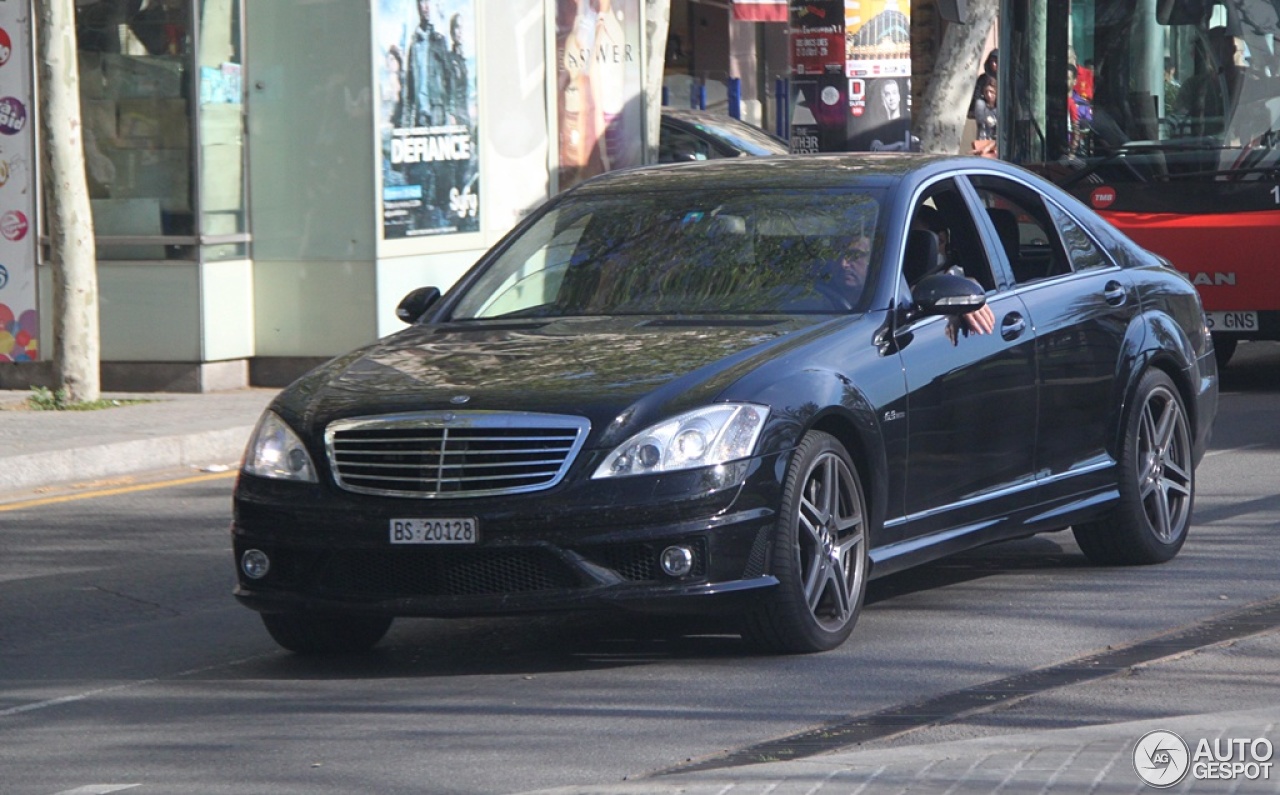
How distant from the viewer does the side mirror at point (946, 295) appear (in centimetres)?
735

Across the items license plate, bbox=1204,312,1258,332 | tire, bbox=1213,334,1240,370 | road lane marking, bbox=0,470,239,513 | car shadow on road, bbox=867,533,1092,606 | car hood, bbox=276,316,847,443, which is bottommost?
car shadow on road, bbox=867,533,1092,606

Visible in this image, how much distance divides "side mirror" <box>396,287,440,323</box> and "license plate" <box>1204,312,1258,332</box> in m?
8.12

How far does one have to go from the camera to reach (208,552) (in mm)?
9477

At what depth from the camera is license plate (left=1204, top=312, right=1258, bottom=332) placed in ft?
49.0

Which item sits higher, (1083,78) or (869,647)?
(1083,78)

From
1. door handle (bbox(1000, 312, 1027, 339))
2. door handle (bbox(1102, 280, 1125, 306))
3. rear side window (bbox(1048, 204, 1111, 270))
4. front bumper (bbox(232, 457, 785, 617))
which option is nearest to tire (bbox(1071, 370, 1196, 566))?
door handle (bbox(1102, 280, 1125, 306))

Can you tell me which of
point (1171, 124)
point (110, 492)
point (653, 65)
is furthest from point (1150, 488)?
point (653, 65)

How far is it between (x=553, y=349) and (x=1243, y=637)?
2.39m

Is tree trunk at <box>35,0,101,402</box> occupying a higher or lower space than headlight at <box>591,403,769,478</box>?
higher

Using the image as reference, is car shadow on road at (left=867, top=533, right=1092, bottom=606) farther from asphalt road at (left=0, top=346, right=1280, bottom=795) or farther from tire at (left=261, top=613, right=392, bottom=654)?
tire at (left=261, top=613, right=392, bottom=654)

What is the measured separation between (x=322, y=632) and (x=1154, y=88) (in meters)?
10.0

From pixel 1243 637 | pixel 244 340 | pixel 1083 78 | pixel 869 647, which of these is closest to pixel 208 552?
pixel 869 647

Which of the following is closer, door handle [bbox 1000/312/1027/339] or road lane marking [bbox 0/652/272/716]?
road lane marking [bbox 0/652/272/716]

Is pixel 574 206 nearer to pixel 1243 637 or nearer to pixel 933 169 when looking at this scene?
pixel 933 169
